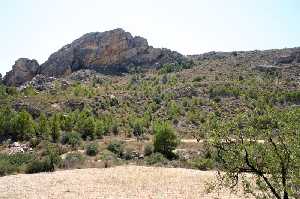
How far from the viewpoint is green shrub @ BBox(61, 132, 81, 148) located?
5239 cm

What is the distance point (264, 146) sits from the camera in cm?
1717

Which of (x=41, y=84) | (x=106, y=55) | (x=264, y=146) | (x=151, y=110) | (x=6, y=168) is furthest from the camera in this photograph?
(x=106, y=55)

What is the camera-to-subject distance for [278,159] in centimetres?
1678

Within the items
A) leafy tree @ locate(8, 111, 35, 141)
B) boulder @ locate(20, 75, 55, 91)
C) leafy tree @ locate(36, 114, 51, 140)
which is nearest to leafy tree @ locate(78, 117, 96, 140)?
leafy tree @ locate(36, 114, 51, 140)

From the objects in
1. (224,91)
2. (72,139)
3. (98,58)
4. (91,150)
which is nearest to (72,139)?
(72,139)

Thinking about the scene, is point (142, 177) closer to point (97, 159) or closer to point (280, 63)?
point (97, 159)

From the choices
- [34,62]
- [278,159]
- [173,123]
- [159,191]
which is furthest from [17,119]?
[34,62]

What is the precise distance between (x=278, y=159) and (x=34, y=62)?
10168 centimetres

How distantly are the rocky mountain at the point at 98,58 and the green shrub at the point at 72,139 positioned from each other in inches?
2132

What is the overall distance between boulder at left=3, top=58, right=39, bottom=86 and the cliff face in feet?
8.08

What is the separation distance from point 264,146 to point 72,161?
2626cm

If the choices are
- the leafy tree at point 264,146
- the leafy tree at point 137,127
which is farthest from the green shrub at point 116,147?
the leafy tree at point 264,146

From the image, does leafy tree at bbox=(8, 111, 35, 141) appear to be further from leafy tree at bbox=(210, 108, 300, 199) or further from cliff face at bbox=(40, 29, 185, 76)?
cliff face at bbox=(40, 29, 185, 76)

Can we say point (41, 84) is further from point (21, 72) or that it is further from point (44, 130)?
point (44, 130)
